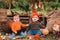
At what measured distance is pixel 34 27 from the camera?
8.16 ft

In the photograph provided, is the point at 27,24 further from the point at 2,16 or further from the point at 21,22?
the point at 2,16

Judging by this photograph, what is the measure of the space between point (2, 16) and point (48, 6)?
451 mm

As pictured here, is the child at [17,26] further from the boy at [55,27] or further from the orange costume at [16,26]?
the boy at [55,27]

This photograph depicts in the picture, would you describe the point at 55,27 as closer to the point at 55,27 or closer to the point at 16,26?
the point at 55,27

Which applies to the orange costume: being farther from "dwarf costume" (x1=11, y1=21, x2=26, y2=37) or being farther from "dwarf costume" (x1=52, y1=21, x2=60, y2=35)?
"dwarf costume" (x1=52, y1=21, x2=60, y2=35)

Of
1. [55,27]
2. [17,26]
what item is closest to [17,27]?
[17,26]

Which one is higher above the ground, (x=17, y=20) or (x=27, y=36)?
(x=17, y=20)

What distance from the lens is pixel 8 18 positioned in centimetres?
247

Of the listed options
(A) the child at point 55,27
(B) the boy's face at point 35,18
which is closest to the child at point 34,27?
(B) the boy's face at point 35,18

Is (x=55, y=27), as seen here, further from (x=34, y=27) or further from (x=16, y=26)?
(x=16, y=26)

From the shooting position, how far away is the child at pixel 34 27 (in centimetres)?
246

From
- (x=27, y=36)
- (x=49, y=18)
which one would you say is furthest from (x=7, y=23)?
(x=49, y=18)

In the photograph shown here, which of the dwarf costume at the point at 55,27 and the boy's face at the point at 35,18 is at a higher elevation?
the boy's face at the point at 35,18

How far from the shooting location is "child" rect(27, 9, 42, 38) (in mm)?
2458
